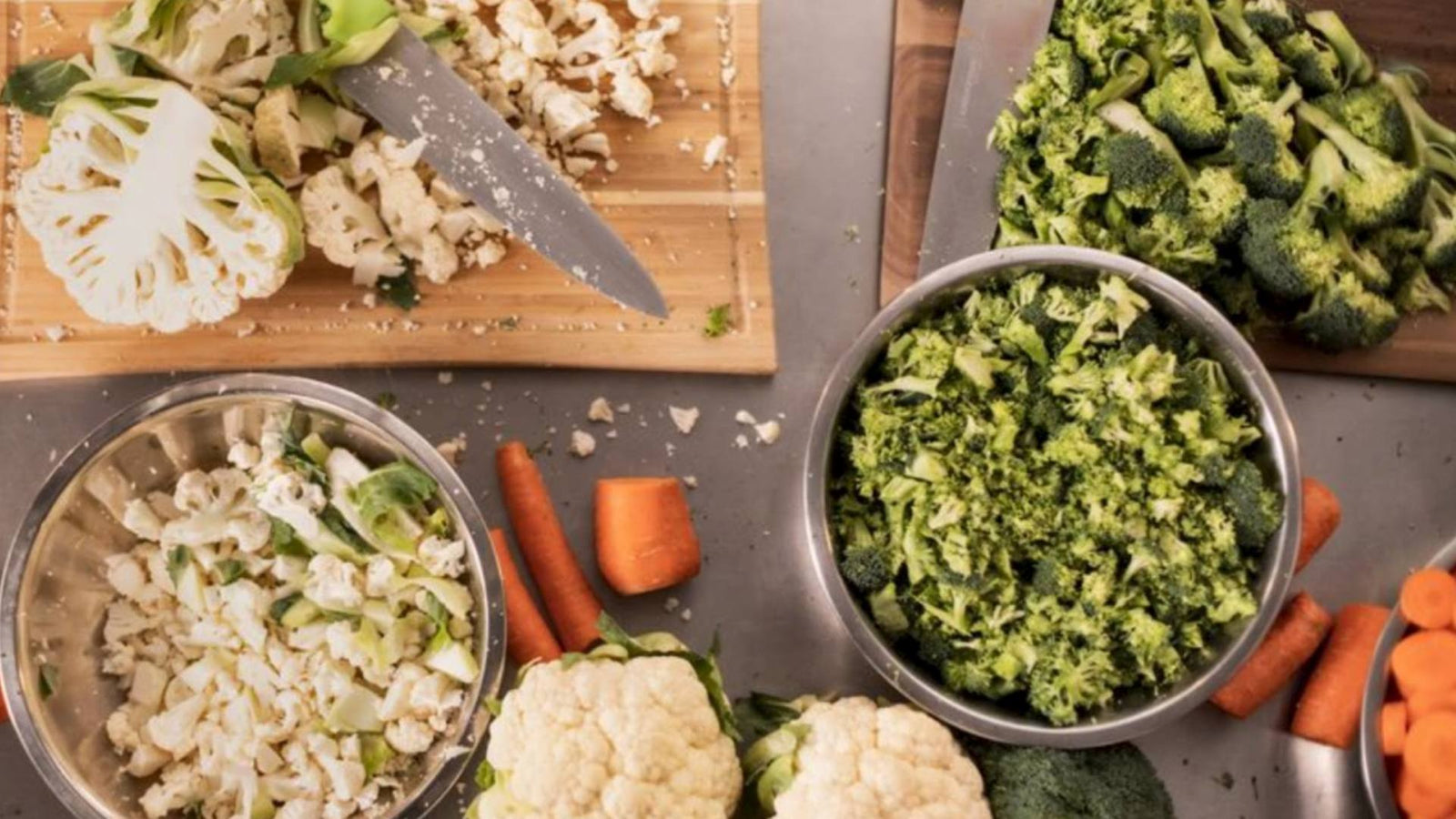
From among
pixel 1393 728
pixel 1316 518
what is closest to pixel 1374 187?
pixel 1316 518

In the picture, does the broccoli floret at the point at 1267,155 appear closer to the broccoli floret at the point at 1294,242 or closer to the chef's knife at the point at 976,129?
the broccoli floret at the point at 1294,242

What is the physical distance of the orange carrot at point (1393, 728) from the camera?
1.81 m

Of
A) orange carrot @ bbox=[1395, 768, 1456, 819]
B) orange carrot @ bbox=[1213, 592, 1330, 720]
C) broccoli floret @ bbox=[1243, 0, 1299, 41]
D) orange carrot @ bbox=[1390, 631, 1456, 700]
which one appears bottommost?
orange carrot @ bbox=[1395, 768, 1456, 819]

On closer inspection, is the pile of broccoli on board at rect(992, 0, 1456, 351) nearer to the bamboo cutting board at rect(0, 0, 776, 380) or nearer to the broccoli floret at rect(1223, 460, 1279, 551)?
the broccoli floret at rect(1223, 460, 1279, 551)

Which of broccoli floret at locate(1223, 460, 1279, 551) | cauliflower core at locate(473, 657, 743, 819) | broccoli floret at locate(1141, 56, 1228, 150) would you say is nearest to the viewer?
cauliflower core at locate(473, 657, 743, 819)

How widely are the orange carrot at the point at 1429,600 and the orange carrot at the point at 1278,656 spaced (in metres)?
0.12

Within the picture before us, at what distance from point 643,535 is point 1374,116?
1094 mm

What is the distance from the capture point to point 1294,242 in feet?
5.97

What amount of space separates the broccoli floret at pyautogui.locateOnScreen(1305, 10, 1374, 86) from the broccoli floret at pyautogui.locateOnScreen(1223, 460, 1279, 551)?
0.57 m

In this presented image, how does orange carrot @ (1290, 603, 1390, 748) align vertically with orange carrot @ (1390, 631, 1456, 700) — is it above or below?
below

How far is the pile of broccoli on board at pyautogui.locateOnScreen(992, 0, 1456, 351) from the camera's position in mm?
1833

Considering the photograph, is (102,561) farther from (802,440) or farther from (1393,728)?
(1393,728)

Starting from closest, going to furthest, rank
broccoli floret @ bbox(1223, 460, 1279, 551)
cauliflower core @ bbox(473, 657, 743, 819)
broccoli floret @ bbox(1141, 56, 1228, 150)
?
cauliflower core @ bbox(473, 657, 743, 819) < broccoli floret @ bbox(1223, 460, 1279, 551) < broccoli floret @ bbox(1141, 56, 1228, 150)

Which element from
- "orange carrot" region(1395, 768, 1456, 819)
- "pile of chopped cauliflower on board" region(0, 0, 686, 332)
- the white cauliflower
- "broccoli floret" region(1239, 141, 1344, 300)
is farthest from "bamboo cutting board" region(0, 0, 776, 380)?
"orange carrot" region(1395, 768, 1456, 819)
